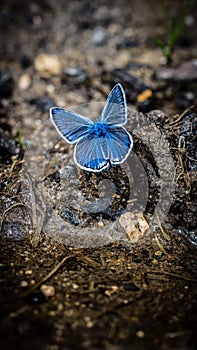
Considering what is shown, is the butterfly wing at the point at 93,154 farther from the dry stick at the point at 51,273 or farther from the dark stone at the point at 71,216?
the dry stick at the point at 51,273

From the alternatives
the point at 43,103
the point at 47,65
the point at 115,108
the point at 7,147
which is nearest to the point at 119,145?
the point at 115,108

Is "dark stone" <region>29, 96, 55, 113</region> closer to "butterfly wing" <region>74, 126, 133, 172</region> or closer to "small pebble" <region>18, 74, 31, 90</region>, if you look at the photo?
"small pebble" <region>18, 74, 31, 90</region>

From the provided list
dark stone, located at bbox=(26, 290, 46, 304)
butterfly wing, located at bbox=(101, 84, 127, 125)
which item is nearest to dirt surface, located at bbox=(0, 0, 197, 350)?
dark stone, located at bbox=(26, 290, 46, 304)

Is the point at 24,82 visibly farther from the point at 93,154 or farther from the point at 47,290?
the point at 47,290

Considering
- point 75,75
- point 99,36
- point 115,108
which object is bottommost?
point 115,108

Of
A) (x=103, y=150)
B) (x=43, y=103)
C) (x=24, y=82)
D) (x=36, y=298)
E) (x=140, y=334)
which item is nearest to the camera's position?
(x=140, y=334)
